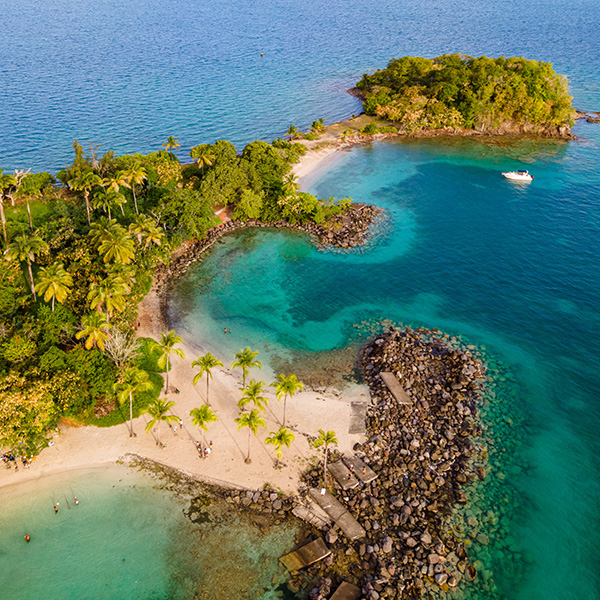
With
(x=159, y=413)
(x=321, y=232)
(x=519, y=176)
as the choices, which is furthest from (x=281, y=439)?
(x=519, y=176)

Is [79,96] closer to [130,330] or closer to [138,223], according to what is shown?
[138,223]

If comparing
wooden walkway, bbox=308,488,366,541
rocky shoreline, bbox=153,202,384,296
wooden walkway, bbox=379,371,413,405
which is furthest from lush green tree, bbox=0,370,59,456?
wooden walkway, bbox=379,371,413,405

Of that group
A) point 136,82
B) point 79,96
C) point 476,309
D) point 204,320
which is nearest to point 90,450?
point 204,320

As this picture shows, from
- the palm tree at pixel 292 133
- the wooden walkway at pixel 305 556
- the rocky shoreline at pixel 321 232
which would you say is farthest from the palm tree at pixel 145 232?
the palm tree at pixel 292 133

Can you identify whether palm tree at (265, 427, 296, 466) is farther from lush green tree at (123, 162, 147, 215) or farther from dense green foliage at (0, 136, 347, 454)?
lush green tree at (123, 162, 147, 215)

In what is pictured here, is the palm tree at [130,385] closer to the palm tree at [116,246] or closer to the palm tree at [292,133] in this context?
the palm tree at [116,246]

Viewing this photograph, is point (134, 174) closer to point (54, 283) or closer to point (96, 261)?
point (96, 261)
